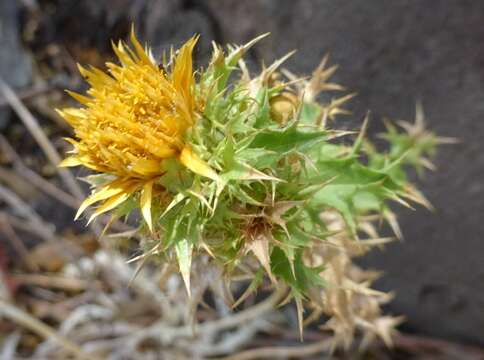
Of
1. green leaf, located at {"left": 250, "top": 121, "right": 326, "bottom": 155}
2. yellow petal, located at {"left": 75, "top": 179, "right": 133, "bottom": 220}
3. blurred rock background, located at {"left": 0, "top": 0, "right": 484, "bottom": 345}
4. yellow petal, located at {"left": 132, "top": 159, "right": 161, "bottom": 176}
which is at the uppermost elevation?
blurred rock background, located at {"left": 0, "top": 0, "right": 484, "bottom": 345}

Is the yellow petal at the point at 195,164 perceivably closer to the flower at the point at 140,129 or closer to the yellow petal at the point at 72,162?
the flower at the point at 140,129

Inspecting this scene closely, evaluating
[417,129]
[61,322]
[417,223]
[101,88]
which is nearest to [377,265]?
[417,223]

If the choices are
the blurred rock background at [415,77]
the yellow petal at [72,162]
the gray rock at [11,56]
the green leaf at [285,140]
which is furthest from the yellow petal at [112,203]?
the gray rock at [11,56]

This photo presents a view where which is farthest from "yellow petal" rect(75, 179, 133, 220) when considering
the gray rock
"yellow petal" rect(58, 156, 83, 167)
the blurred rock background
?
the gray rock

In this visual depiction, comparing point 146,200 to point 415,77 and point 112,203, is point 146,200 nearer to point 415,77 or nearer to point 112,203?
point 112,203

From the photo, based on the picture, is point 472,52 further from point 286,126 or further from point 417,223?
point 286,126

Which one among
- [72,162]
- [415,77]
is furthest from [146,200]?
[415,77]

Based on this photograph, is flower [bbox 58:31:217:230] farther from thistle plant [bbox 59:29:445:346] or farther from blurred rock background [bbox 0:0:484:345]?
blurred rock background [bbox 0:0:484:345]
